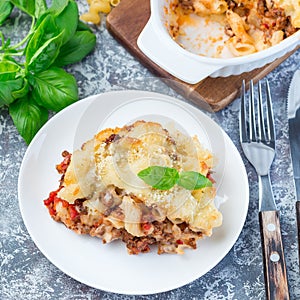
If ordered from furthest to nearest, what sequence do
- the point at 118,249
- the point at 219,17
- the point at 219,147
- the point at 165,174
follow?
1. the point at 219,17
2. the point at 219,147
3. the point at 118,249
4. the point at 165,174

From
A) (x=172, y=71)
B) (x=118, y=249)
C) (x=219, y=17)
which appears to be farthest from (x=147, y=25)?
(x=118, y=249)

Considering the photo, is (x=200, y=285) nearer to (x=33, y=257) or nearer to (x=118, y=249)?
(x=118, y=249)

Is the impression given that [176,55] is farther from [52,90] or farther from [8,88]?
[8,88]

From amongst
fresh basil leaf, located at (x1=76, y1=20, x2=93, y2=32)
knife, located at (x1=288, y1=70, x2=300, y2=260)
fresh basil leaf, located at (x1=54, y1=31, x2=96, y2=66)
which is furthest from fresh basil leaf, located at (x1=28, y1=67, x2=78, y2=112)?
knife, located at (x1=288, y1=70, x2=300, y2=260)

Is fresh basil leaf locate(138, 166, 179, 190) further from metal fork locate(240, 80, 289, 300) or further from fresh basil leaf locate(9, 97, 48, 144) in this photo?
fresh basil leaf locate(9, 97, 48, 144)

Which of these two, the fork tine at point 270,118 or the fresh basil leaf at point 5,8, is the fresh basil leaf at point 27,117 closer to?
the fresh basil leaf at point 5,8
